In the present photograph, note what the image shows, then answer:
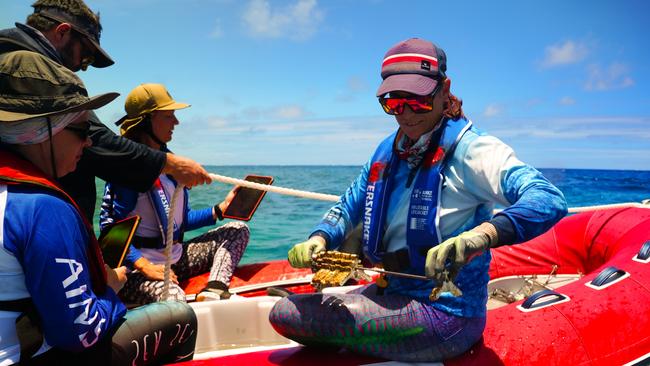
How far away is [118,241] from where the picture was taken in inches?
74.4

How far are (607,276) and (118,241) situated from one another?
2.05m

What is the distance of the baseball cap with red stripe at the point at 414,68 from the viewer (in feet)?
5.41

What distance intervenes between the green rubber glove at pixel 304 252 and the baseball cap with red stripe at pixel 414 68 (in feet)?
1.77

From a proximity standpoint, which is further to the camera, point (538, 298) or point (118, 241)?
point (538, 298)

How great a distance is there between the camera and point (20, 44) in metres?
2.04

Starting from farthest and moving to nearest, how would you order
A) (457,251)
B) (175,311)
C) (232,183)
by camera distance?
(232,183) → (175,311) → (457,251)

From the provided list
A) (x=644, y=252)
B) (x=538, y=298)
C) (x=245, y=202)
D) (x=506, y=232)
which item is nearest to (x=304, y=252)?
(x=506, y=232)

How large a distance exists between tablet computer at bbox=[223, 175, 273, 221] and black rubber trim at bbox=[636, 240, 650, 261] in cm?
230

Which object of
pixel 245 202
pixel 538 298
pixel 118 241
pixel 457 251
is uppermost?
pixel 457 251

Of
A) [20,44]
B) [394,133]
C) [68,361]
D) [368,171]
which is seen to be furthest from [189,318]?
[20,44]

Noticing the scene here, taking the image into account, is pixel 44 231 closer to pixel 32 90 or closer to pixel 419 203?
pixel 32 90

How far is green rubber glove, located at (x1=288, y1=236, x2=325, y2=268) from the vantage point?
1.73 meters

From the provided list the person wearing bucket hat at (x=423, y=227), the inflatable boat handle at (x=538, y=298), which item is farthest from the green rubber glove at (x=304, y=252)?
the inflatable boat handle at (x=538, y=298)

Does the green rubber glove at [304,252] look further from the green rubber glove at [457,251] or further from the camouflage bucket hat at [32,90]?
the camouflage bucket hat at [32,90]
